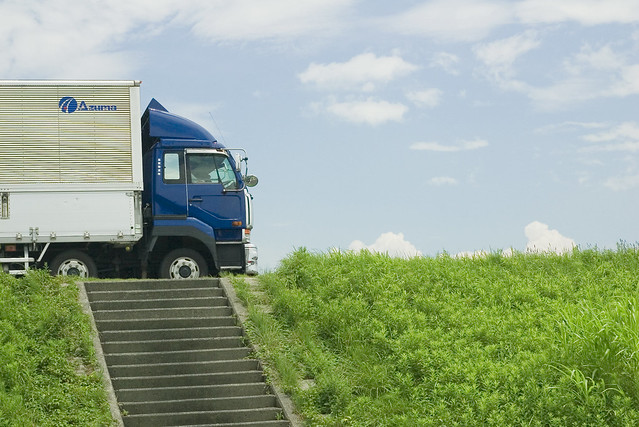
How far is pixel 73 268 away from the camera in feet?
63.7

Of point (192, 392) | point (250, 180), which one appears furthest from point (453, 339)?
point (250, 180)

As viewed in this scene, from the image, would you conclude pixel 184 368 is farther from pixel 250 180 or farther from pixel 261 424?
pixel 250 180

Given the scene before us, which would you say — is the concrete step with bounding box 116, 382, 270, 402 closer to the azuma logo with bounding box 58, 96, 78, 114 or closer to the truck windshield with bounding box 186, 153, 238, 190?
the truck windshield with bounding box 186, 153, 238, 190

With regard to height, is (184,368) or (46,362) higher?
(46,362)

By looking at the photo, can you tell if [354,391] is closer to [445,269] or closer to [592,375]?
[592,375]

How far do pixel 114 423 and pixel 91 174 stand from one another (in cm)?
800

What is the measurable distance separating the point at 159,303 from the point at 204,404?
12.3ft

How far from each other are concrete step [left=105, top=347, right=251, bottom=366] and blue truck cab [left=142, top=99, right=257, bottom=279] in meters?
4.82

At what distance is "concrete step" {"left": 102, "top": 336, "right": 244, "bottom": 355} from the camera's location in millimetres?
15117

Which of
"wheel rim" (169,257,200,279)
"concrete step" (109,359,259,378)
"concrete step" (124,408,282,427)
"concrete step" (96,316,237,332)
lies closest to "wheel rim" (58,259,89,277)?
"wheel rim" (169,257,200,279)

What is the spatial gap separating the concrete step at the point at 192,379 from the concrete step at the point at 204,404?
1.93 feet

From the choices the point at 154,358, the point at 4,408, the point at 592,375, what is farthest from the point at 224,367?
the point at 592,375

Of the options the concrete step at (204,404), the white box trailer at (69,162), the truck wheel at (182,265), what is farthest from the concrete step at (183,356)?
the white box trailer at (69,162)

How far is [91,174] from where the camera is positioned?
63.1ft
